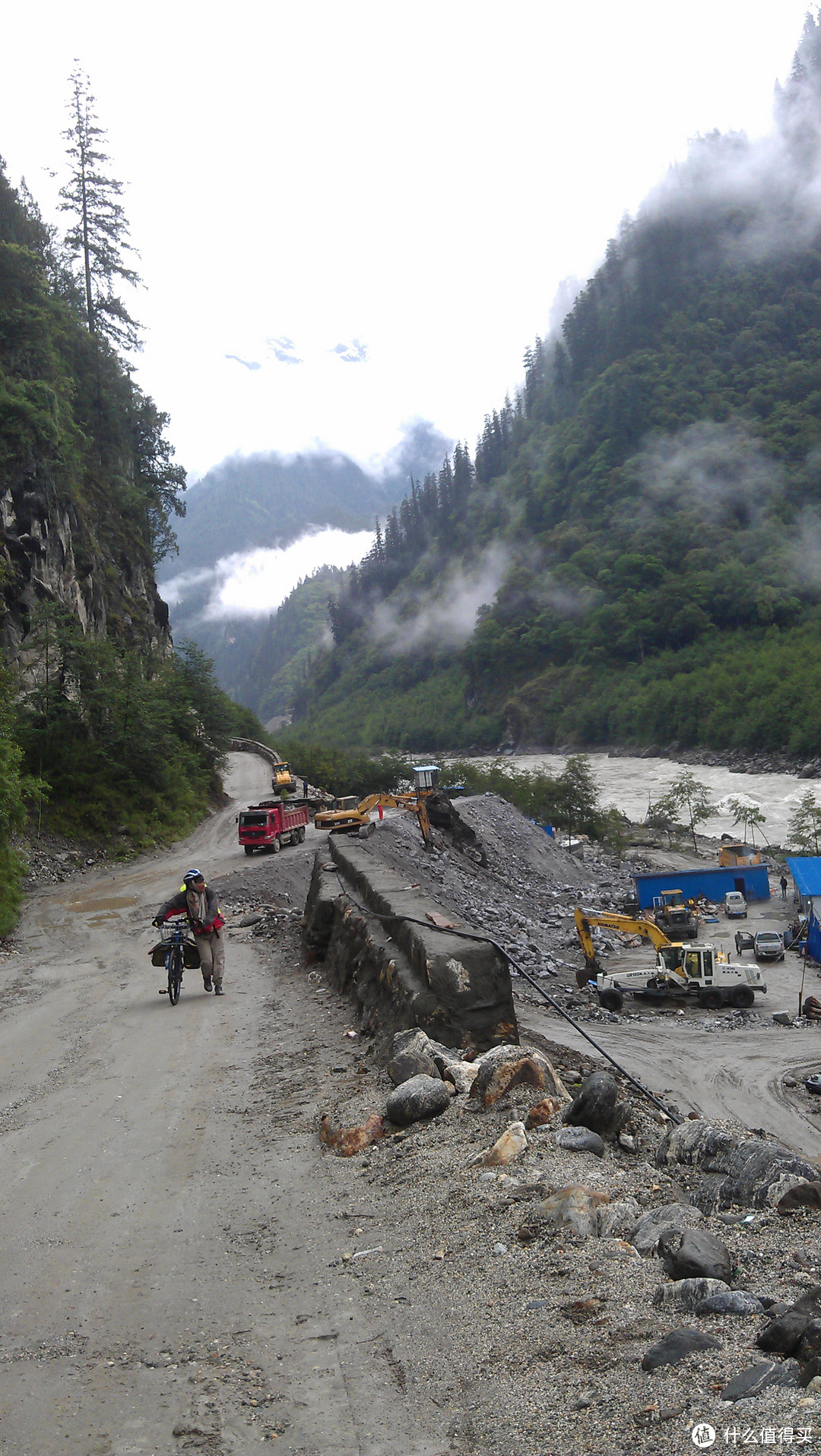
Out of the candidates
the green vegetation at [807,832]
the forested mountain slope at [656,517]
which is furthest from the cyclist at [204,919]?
the forested mountain slope at [656,517]

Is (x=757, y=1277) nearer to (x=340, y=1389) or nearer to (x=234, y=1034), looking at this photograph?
(x=340, y=1389)

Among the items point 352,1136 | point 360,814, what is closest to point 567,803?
point 360,814

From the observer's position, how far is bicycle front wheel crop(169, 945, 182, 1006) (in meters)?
11.6

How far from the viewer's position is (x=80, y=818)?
30531 mm

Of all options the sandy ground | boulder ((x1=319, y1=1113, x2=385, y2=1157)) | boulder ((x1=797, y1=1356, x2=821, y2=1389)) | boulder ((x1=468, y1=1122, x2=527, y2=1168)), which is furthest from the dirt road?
boulder ((x1=797, y1=1356, x2=821, y2=1389))

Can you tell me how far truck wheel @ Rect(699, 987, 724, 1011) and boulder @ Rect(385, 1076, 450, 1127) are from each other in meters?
18.1

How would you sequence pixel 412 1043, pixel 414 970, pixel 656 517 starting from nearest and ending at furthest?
→ pixel 412 1043 → pixel 414 970 → pixel 656 517

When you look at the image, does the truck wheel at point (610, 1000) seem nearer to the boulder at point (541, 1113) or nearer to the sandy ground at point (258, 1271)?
the sandy ground at point (258, 1271)

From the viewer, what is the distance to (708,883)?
122 ft

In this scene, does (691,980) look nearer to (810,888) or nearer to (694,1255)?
(810,888)

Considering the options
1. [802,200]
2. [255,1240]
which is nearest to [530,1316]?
[255,1240]

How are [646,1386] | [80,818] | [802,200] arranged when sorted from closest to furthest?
[646,1386] < [80,818] < [802,200]

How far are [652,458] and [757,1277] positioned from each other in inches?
6261

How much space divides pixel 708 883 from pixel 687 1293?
3583cm
